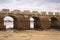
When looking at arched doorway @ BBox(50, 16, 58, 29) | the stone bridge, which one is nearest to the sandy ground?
the stone bridge

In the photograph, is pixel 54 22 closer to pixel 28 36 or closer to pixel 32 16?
pixel 32 16

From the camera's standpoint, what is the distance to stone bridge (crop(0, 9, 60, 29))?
56.9 feet

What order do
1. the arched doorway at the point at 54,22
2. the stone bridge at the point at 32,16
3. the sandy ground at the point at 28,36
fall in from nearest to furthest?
the sandy ground at the point at 28,36
the stone bridge at the point at 32,16
the arched doorway at the point at 54,22

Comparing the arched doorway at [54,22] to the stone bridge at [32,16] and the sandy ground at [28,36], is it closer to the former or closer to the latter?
the stone bridge at [32,16]

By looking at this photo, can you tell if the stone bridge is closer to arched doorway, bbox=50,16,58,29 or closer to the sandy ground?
arched doorway, bbox=50,16,58,29

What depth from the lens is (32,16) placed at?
19047mm

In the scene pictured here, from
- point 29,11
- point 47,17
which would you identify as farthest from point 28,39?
point 47,17

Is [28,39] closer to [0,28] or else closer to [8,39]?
[8,39]

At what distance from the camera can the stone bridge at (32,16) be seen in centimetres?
1734

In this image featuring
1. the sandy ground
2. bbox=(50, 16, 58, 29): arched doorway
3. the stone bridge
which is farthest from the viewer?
bbox=(50, 16, 58, 29): arched doorway

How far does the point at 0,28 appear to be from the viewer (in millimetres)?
16797

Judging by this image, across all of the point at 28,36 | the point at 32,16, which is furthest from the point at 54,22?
the point at 28,36

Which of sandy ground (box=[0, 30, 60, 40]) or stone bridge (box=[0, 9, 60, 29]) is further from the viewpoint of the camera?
stone bridge (box=[0, 9, 60, 29])

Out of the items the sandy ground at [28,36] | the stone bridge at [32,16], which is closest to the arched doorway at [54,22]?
the stone bridge at [32,16]
